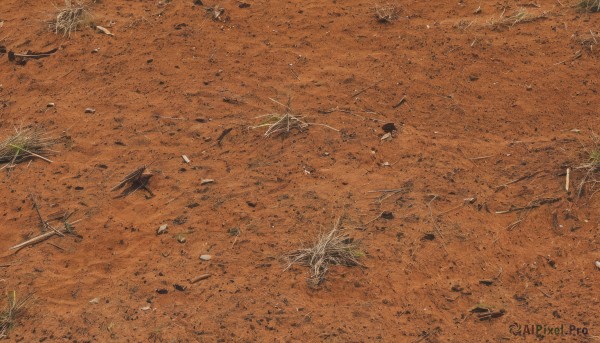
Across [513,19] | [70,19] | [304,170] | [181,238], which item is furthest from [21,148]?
[513,19]

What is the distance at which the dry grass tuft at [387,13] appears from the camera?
570 cm

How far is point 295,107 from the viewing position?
4.99 metres

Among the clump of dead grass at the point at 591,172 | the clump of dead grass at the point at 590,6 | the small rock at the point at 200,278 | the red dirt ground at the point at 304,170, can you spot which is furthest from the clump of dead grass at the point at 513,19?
the small rock at the point at 200,278

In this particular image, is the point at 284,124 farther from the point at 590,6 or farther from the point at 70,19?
the point at 590,6

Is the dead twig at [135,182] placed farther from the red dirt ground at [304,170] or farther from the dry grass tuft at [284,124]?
the dry grass tuft at [284,124]

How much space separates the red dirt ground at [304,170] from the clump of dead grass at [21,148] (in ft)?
0.27

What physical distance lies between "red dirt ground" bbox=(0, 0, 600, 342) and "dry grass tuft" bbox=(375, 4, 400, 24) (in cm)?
Answer: 5

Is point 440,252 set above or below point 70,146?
above

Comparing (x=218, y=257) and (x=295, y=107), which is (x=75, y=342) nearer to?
(x=218, y=257)

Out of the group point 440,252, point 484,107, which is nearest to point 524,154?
point 484,107

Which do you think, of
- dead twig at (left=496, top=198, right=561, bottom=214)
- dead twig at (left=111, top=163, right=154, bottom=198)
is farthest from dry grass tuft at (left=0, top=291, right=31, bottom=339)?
dead twig at (left=496, top=198, right=561, bottom=214)

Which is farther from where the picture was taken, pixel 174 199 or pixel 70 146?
pixel 70 146

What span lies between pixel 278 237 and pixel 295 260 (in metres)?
0.22

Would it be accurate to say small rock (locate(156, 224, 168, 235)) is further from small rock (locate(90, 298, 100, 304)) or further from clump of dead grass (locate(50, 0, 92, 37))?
clump of dead grass (locate(50, 0, 92, 37))
